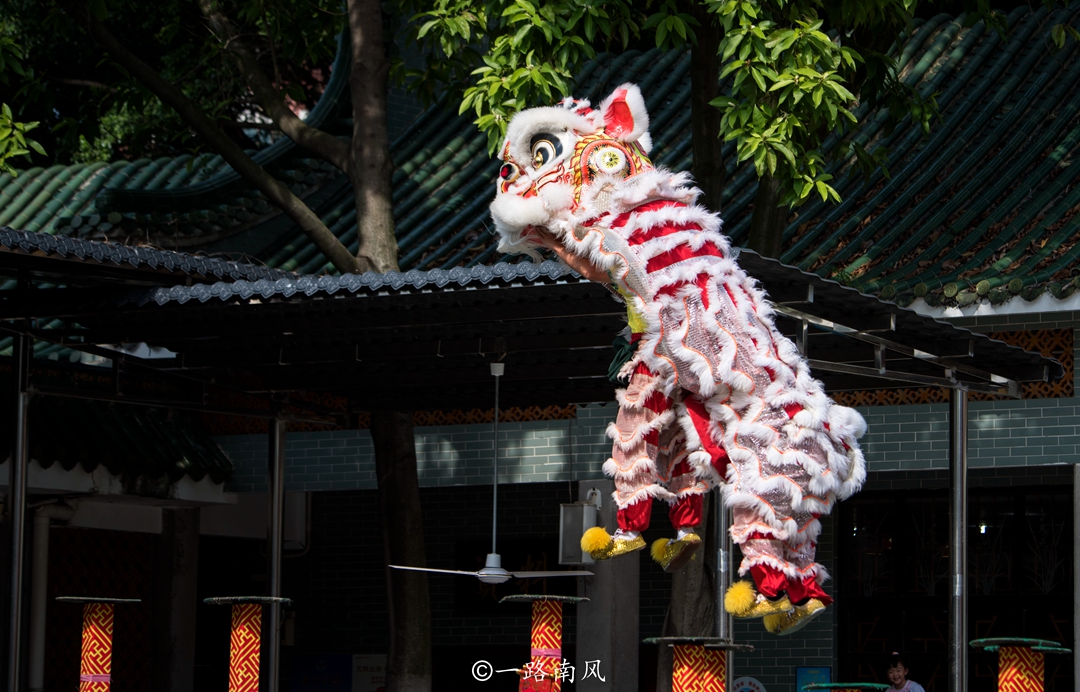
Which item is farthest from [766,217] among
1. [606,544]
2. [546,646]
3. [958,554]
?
[606,544]

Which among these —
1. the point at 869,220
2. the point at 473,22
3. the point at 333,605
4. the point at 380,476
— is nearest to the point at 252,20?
the point at 473,22

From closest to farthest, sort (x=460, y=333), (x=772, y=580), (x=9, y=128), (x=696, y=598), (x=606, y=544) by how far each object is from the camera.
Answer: (x=772, y=580)
(x=606, y=544)
(x=460, y=333)
(x=696, y=598)
(x=9, y=128)

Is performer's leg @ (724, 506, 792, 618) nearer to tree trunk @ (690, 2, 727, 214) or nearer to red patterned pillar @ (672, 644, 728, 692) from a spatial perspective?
red patterned pillar @ (672, 644, 728, 692)

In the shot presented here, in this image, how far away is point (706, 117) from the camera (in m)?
9.56

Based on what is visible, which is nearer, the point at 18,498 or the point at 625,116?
the point at 625,116

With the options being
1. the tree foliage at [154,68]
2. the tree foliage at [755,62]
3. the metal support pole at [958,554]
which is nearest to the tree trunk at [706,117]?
the tree foliage at [755,62]

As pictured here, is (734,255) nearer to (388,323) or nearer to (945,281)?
(388,323)

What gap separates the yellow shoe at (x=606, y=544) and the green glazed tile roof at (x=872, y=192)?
482 cm

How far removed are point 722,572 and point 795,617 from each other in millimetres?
2646

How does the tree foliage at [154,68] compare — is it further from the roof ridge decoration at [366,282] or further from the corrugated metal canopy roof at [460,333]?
the roof ridge decoration at [366,282]

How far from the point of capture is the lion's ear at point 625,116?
228 inches

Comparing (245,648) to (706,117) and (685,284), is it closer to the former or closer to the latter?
(706,117)

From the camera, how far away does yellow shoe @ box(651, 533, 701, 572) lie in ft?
18.4

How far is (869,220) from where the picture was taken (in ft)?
37.6
